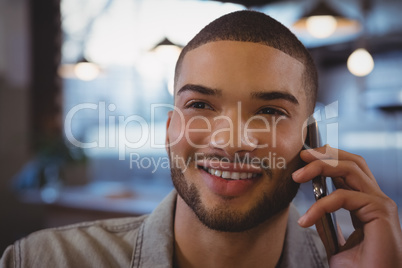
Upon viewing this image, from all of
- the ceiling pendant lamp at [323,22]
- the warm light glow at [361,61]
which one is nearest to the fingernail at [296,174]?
the ceiling pendant lamp at [323,22]

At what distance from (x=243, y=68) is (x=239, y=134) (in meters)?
0.20

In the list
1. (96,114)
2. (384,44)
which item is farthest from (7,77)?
(384,44)

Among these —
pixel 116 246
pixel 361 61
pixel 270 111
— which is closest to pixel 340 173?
pixel 270 111

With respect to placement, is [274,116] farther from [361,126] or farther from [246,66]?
[361,126]

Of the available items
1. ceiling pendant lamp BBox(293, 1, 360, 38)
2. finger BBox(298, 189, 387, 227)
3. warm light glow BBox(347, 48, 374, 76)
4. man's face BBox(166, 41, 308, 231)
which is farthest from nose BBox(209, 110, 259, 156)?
warm light glow BBox(347, 48, 374, 76)

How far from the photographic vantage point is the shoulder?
128cm

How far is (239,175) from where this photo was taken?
121cm

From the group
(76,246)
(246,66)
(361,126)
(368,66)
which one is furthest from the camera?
(361,126)

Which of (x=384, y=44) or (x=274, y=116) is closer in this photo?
(x=274, y=116)

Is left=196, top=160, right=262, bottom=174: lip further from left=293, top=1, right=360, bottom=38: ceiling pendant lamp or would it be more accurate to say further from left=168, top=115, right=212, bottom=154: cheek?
left=293, top=1, right=360, bottom=38: ceiling pendant lamp

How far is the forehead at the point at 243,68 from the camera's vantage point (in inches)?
47.4

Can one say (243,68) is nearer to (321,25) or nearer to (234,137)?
(234,137)

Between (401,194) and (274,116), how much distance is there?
21.4 ft

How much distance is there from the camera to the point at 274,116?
1.25 m
